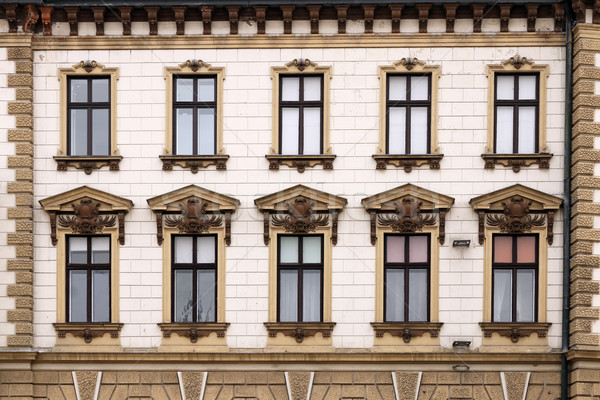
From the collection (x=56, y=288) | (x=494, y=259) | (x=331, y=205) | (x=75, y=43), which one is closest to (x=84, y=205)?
(x=56, y=288)

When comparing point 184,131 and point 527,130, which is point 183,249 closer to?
point 184,131

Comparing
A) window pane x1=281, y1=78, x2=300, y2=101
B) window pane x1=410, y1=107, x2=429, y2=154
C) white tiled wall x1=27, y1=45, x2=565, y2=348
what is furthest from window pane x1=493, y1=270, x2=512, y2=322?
window pane x1=281, y1=78, x2=300, y2=101

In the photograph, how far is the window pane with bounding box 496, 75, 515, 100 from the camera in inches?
1069

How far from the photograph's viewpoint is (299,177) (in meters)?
26.9

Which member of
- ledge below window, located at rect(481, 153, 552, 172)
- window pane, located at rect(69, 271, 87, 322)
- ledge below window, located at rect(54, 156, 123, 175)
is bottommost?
window pane, located at rect(69, 271, 87, 322)

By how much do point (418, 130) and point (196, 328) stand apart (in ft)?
21.1

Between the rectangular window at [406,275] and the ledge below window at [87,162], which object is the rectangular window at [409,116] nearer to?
the rectangular window at [406,275]

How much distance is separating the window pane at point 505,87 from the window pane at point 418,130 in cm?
165

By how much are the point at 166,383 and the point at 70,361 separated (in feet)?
6.89

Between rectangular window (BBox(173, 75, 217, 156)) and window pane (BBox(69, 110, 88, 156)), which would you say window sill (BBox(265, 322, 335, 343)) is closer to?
rectangular window (BBox(173, 75, 217, 156))

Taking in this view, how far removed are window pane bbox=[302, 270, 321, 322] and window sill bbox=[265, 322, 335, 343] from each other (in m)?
0.26

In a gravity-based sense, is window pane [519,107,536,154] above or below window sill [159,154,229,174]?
above

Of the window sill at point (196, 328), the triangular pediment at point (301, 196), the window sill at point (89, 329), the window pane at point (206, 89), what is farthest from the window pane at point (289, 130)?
the window sill at point (89, 329)

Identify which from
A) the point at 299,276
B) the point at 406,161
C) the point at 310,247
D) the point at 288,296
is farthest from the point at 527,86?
the point at 288,296
